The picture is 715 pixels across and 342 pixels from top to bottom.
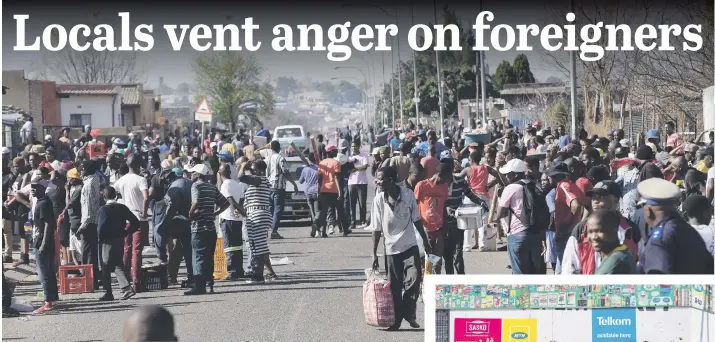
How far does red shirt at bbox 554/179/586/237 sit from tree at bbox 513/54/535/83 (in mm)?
56437

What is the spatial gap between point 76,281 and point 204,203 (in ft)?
6.45

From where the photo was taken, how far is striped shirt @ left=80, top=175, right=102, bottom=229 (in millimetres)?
14516

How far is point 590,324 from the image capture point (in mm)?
6871

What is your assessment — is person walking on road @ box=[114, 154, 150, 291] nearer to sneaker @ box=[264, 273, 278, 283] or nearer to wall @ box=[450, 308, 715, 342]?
sneaker @ box=[264, 273, 278, 283]

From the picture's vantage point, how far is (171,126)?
9162 cm

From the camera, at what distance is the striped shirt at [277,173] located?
805 inches

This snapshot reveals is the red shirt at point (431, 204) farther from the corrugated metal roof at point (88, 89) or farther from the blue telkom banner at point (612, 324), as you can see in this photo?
the corrugated metal roof at point (88, 89)

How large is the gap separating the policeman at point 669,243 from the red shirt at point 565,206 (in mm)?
4226

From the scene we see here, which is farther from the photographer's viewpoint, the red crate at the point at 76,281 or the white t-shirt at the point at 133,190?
the white t-shirt at the point at 133,190

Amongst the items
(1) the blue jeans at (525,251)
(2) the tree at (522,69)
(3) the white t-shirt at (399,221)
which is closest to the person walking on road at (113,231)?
(3) the white t-shirt at (399,221)

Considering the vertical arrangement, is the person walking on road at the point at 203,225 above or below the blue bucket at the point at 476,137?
below

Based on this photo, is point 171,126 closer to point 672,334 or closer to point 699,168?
point 699,168

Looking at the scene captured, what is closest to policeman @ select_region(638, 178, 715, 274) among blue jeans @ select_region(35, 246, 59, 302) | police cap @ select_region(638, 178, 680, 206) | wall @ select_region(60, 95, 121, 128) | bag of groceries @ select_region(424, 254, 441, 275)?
police cap @ select_region(638, 178, 680, 206)

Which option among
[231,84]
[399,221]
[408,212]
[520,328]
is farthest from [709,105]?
[231,84]
